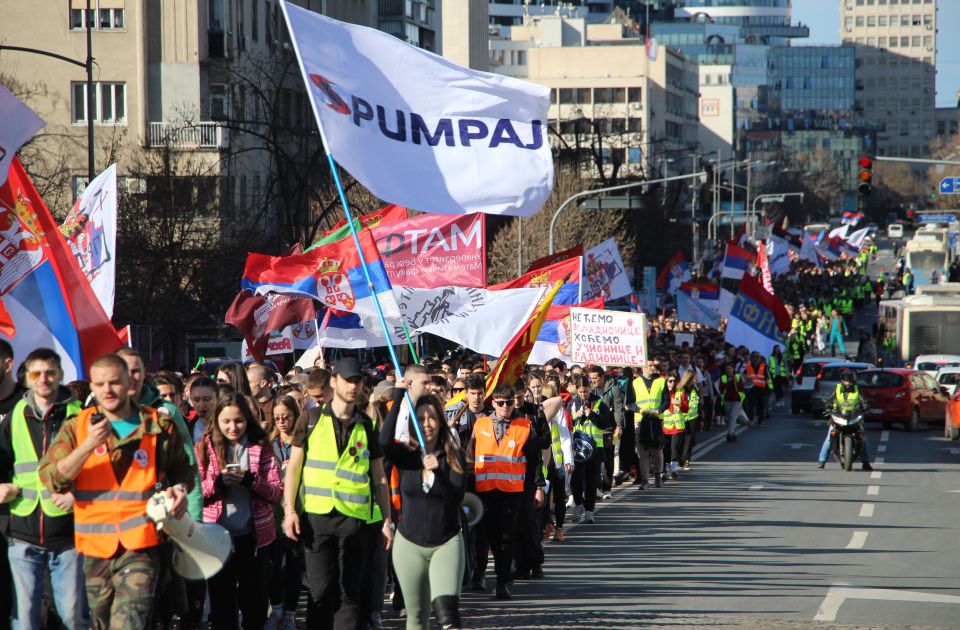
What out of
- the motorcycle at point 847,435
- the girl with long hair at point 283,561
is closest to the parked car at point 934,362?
the motorcycle at point 847,435

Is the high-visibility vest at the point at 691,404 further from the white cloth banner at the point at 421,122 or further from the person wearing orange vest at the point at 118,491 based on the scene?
the person wearing orange vest at the point at 118,491

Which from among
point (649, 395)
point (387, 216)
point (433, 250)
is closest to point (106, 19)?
point (649, 395)

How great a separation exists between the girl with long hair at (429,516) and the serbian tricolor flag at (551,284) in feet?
41.0

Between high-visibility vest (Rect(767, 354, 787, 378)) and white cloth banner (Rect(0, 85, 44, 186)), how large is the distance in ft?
103

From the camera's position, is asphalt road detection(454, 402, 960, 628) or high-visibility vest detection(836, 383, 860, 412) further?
high-visibility vest detection(836, 383, 860, 412)

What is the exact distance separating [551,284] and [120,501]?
16175 mm

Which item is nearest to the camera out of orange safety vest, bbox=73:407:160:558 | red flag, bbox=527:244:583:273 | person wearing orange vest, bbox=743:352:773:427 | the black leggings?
orange safety vest, bbox=73:407:160:558

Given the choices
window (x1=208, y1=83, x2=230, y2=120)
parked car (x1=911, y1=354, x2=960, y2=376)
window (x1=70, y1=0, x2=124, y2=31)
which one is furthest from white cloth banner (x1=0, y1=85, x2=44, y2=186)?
window (x1=70, y1=0, x2=124, y2=31)

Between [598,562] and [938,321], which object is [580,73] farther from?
[598,562]

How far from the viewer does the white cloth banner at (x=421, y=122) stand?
1005 cm

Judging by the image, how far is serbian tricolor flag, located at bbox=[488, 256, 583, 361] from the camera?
76.0ft

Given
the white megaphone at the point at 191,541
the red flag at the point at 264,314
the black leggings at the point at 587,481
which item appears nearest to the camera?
the white megaphone at the point at 191,541

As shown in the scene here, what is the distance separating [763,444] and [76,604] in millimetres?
23339

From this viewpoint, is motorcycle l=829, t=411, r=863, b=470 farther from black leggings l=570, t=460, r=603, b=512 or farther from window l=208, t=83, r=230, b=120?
window l=208, t=83, r=230, b=120
